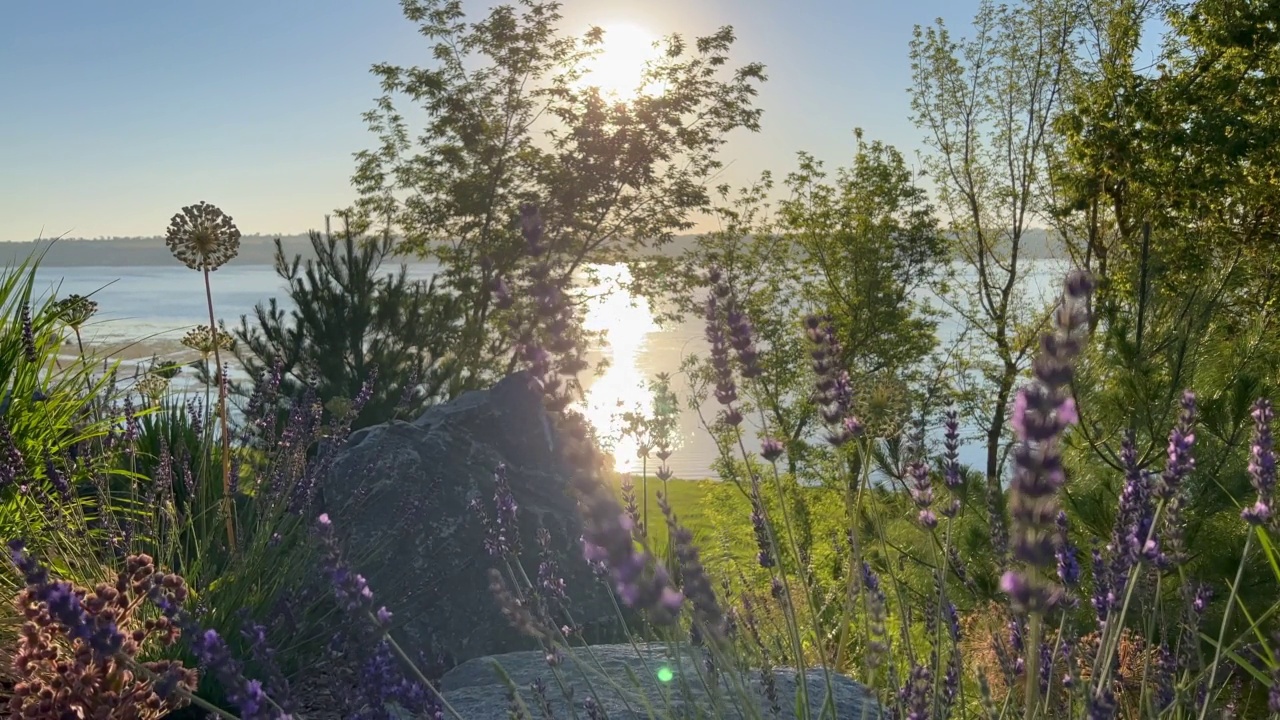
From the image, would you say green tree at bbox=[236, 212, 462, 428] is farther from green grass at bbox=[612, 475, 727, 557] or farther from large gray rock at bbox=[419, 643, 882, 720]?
large gray rock at bbox=[419, 643, 882, 720]

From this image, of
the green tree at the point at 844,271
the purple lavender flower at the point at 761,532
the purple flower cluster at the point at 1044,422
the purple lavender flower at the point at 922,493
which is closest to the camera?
the purple flower cluster at the point at 1044,422

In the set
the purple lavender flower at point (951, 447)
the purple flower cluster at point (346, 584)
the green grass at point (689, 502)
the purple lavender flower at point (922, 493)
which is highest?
the purple lavender flower at point (951, 447)

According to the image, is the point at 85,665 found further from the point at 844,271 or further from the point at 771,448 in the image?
the point at 844,271

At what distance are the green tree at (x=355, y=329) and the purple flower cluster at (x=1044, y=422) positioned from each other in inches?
394

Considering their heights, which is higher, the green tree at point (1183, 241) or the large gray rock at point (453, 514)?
the green tree at point (1183, 241)

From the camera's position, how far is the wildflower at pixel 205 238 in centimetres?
532

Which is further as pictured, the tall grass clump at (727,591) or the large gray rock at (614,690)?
the large gray rock at (614,690)

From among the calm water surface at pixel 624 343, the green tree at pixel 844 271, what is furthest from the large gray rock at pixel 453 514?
the green tree at pixel 844 271

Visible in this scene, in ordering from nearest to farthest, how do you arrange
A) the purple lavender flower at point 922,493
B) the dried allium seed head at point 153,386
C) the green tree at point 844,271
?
1. the purple lavender flower at point 922,493
2. the dried allium seed head at point 153,386
3. the green tree at point 844,271

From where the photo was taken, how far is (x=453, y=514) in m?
5.29

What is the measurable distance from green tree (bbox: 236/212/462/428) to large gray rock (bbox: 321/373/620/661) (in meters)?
4.79

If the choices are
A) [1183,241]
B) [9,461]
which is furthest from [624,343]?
[9,461]

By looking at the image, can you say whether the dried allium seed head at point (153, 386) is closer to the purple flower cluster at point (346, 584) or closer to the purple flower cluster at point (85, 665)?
the purple flower cluster at point (85, 665)

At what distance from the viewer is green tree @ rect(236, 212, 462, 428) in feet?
36.0
